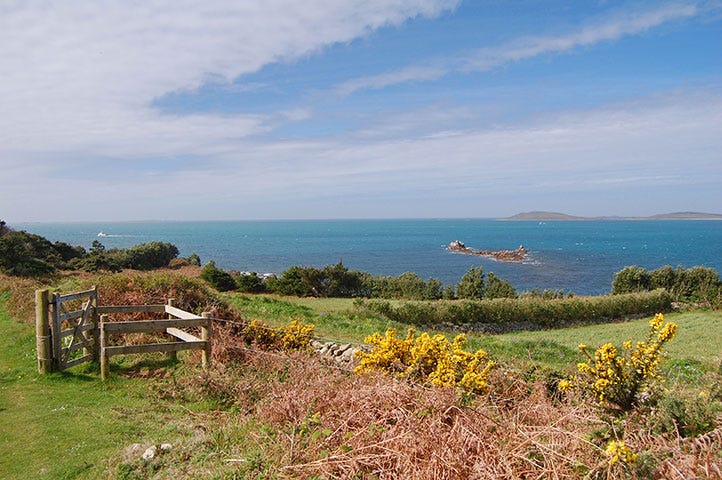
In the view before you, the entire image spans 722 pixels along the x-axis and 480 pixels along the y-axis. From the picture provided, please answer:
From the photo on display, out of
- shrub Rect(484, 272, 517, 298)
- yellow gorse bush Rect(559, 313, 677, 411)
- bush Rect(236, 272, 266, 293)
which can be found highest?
yellow gorse bush Rect(559, 313, 677, 411)

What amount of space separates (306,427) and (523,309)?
Result: 2707cm

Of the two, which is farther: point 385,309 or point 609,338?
point 385,309

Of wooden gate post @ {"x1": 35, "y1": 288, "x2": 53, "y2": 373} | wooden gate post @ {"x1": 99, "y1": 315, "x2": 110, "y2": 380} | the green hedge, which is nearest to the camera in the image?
wooden gate post @ {"x1": 99, "y1": 315, "x2": 110, "y2": 380}

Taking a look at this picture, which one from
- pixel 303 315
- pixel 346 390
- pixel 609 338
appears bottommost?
pixel 609 338

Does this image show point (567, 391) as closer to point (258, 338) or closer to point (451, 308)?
point (258, 338)

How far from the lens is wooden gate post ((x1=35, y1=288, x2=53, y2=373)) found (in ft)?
26.4

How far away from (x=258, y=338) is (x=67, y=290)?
8580 millimetres

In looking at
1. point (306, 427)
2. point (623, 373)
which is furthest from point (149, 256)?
point (623, 373)

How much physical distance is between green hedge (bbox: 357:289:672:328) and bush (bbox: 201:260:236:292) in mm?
11457

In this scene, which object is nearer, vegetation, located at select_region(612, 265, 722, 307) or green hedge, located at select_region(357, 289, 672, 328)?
green hedge, located at select_region(357, 289, 672, 328)

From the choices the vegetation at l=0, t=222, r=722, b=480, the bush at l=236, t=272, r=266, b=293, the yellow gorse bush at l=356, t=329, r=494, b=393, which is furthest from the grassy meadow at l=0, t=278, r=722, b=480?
the bush at l=236, t=272, r=266, b=293

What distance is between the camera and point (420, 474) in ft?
10.4

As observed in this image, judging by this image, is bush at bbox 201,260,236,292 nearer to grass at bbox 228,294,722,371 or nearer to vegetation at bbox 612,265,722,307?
grass at bbox 228,294,722,371

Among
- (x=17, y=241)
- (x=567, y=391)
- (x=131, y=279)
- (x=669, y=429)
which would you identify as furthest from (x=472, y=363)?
(x=17, y=241)
